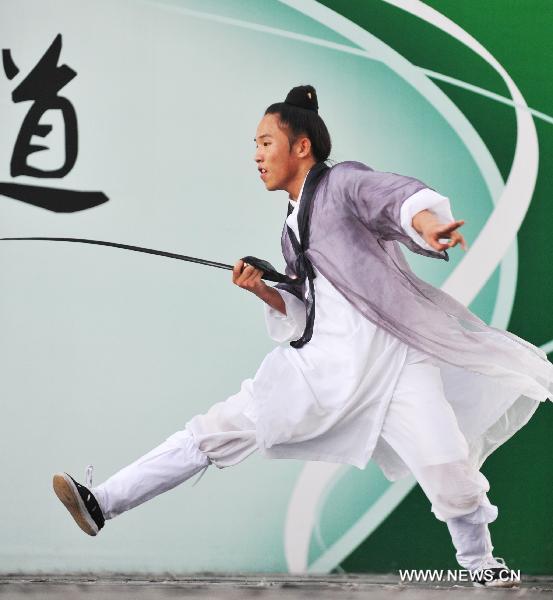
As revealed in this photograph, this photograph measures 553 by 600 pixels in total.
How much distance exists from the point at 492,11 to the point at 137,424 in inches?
72.1

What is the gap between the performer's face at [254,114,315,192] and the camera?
13.0 feet

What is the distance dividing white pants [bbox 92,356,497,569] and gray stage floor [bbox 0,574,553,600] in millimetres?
259

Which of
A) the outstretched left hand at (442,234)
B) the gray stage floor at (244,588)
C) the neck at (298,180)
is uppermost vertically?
the neck at (298,180)

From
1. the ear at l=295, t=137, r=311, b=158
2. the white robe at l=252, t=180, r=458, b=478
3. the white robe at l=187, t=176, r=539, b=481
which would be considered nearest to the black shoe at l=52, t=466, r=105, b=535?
the white robe at l=187, t=176, r=539, b=481

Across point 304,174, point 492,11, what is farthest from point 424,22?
point 304,174

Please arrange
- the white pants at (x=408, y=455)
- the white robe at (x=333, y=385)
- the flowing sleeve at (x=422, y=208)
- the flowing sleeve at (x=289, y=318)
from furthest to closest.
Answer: the flowing sleeve at (x=289, y=318)
the white robe at (x=333, y=385)
the white pants at (x=408, y=455)
the flowing sleeve at (x=422, y=208)

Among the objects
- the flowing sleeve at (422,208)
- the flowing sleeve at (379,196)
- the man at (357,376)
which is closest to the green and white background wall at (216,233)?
the man at (357,376)

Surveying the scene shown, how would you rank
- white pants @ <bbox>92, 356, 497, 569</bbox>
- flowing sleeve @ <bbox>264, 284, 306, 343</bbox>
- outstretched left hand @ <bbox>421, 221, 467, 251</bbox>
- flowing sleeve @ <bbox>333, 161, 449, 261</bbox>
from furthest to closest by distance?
flowing sleeve @ <bbox>264, 284, 306, 343</bbox>
white pants @ <bbox>92, 356, 497, 569</bbox>
flowing sleeve @ <bbox>333, 161, 449, 261</bbox>
outstretched left hand @ <bbox>421, 221, 467, 251</bbox>

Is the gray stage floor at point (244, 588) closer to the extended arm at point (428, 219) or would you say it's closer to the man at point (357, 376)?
the man at point (357, 376)

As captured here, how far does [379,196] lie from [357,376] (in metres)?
0.54

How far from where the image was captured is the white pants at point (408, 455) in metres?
3.68

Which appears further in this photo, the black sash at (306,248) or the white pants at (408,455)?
the black sash at (306,248)

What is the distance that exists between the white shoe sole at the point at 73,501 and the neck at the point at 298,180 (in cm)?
113

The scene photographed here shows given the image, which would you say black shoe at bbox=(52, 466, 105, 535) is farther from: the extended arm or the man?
the extended arm
